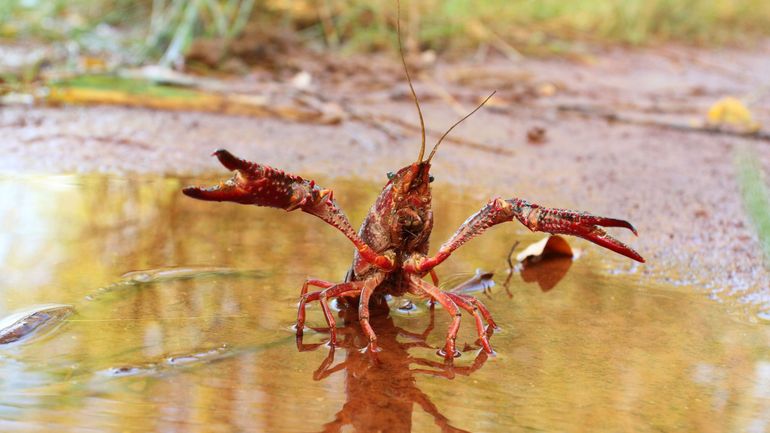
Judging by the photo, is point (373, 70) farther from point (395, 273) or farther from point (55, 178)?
point (395, 273)

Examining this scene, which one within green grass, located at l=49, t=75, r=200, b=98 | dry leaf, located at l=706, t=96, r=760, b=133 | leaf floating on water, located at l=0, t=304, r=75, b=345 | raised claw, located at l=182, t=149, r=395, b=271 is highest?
dry leaf, located at l=706, t=96, r=760, b=133

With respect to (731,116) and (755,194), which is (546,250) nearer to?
(755,194)

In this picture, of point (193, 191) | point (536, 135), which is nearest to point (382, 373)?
point (193, 191)

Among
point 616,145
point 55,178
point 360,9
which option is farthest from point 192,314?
point 360,9

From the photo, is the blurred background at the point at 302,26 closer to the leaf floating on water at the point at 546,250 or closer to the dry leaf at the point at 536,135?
the dry leaf at the point at 536,135

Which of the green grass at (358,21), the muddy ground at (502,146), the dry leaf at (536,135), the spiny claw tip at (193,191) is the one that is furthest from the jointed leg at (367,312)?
the green grass at (358,21)

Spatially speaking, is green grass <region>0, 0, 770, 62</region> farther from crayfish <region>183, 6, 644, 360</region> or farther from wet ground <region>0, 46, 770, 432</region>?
crayfish <region>183, 6, 644, 360</region>

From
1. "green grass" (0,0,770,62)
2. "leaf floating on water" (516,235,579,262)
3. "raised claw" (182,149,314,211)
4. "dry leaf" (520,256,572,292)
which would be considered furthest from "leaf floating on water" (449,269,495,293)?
"green grass" (0,0,770,62)

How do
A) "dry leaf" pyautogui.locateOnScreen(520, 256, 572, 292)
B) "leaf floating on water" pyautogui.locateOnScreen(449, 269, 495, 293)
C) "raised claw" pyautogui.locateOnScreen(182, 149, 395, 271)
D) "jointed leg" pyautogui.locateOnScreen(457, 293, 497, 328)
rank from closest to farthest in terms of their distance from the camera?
"raised claw" pyautogui.locateOnScreen(182, 149, 395, 271) < "jointed leg" pyautogui.locateOnScreen(457, 293, 497, 328) < "leaf floating on water" pyautogui.locateOnScreen(449, 269, 495, 293) < "dry leaf" pyautogui.locateOnScreen(520, 256, 572, 292)
